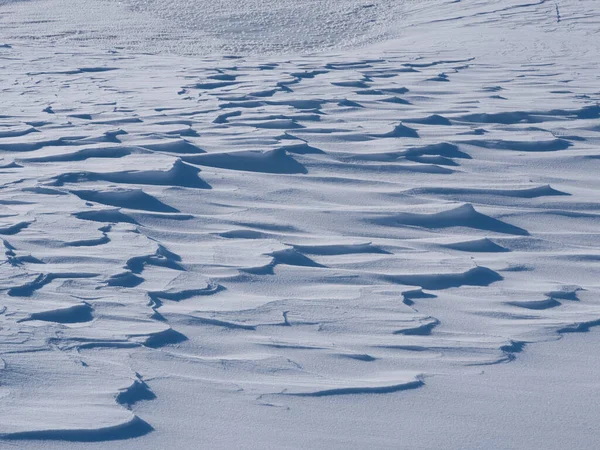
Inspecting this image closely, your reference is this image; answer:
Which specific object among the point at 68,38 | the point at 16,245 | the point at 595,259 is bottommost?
the point at 595,259

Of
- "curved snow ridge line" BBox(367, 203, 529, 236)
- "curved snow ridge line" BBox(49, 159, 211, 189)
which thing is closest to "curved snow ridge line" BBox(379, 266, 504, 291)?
"curved snow ridge line" BBox(367, 203, 529, 236)

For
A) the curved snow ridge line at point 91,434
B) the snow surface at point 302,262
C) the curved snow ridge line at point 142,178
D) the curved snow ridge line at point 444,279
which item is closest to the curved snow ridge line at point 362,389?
the snow surface at point 302,262

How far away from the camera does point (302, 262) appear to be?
2.73 meters

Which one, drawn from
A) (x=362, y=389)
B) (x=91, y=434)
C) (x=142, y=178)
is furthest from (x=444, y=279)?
(x=142, y=178)

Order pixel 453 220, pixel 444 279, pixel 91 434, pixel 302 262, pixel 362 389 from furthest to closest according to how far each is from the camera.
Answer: pixel 453 220
pixel 302 262
pixel 444 279
pixel 362 389
pixel 91 434

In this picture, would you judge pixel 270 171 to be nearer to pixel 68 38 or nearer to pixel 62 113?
pixel 62 113

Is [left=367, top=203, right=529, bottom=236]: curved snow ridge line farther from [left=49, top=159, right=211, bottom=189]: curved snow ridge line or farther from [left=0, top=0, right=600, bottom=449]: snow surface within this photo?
[left=49, top=159, right=211, bottom=189]: curved snow ridge line

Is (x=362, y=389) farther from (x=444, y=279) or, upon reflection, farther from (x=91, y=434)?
(x=444, y=279)

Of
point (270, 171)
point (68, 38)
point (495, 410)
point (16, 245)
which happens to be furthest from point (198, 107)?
point (68, 38)

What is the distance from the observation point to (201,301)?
7.91 feet

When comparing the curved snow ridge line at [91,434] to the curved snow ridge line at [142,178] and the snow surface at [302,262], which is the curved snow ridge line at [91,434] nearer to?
the snow surface at [302,262]

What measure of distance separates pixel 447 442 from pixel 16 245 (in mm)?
1637

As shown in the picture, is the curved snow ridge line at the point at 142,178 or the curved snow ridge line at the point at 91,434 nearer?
the curved snow ridge line at the point at 91,434

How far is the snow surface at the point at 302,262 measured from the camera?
181cm
